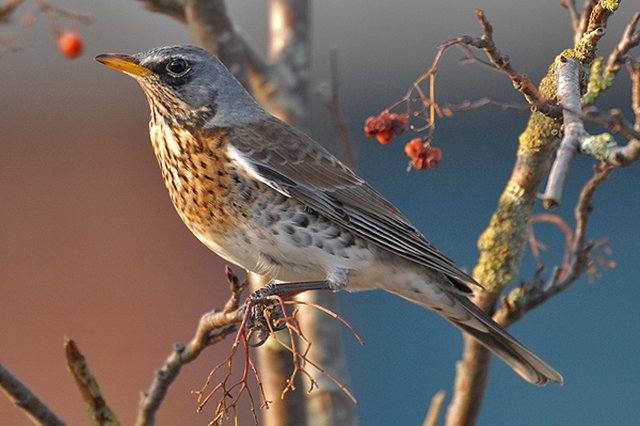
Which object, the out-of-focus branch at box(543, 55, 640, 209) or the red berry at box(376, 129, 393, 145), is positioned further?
the red berry at box(376, 129, 393, 145)

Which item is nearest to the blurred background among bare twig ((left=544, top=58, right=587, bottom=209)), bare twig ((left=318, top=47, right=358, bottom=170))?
bare twig ((left=318, top=47, right=358, bottom=170))

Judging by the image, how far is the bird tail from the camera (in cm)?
329

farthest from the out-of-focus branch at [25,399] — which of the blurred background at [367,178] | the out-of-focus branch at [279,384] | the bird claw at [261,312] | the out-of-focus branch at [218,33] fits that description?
the blurred background at [367,178]

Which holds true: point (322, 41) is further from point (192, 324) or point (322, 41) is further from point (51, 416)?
point (51, 416)

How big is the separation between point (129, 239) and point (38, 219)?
0.71 meters

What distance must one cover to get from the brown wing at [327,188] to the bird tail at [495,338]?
0.24 ft

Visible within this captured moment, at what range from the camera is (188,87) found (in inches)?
137

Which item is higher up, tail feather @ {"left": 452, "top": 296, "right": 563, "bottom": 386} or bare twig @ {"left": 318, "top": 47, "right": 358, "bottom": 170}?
bare twig @ {"left": 318, "top": 47, "right": 358, "bottom": 170}

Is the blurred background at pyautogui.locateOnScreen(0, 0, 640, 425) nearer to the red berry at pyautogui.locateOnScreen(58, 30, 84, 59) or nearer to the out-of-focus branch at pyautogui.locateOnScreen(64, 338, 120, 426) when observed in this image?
the red berry at pyautogui.locateOnScreen(58, 30, 84, 59)

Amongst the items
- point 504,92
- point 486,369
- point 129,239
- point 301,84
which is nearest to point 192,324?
point 129,239

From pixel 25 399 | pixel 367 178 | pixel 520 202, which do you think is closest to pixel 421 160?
pixel 520 202

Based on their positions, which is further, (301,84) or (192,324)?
(192,324)

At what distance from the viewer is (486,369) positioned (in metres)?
3.13

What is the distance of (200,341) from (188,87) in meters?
1.15
